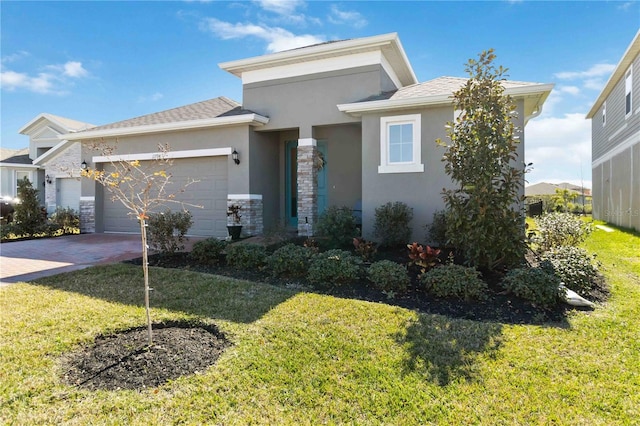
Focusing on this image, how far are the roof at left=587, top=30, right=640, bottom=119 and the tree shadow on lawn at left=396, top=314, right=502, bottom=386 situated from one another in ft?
45.6

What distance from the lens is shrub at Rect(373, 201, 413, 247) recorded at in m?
8.73

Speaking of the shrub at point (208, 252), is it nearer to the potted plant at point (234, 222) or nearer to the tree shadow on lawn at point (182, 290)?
the tree shadow on lawn at point (182, 290)

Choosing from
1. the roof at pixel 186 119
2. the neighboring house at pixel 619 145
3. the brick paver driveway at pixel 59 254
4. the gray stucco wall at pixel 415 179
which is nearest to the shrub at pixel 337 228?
the gray stucco wall at pixel 415 179

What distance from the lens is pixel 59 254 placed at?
8844mm

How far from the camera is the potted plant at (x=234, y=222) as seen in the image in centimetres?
1048

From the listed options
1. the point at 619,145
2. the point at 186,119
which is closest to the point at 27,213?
the point at 186,119

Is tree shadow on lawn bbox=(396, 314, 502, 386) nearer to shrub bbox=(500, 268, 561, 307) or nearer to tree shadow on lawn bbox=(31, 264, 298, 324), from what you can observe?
shrub bbox=(500, 268, 561, 307)

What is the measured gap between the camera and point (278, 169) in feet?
41.0

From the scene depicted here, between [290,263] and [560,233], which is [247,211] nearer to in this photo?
[290,263]

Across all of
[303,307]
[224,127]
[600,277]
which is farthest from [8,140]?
[600,277]

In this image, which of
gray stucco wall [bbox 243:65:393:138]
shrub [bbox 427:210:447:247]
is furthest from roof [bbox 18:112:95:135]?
shrub [bbox 427:210:447:247]

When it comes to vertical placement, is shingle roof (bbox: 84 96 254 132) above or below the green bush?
above

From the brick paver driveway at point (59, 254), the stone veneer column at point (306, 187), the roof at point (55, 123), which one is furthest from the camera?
the roof at point (55, 123)

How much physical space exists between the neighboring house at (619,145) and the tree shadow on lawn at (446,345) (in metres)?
13.1
